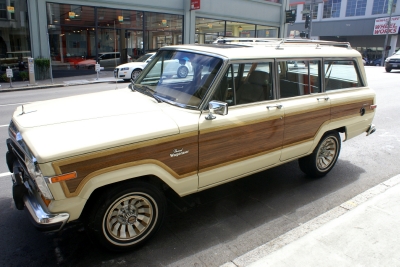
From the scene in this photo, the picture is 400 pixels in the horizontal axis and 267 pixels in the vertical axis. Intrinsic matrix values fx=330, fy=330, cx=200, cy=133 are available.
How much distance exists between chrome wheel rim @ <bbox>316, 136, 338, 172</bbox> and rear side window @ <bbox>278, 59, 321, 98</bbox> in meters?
0.85

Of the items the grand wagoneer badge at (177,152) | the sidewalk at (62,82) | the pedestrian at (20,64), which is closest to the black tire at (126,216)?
the grand wagoneer badge at (177,152)

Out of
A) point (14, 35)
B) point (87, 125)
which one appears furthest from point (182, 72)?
point (14, 35)

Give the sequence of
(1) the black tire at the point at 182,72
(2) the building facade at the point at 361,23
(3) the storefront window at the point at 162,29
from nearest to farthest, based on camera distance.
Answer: (1) the black tire at the point at 182,72
(3) the storefront window at the point at 162,29
(2) the building facade at the point at 361,23

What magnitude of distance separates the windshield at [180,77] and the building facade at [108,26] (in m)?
15.7

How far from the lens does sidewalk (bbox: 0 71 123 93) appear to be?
15.2m

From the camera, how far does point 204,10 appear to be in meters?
23.7

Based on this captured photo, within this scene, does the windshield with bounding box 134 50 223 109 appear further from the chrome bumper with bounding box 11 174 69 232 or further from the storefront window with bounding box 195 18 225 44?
the storefront window with bounding box 195 18 225 44

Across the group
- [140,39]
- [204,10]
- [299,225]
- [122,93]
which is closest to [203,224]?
[299,225]

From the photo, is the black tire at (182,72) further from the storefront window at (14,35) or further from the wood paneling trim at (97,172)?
the storefront window at (14,35)

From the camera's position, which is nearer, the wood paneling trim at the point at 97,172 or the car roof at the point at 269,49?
the wood paneling trim at the point at 97,172

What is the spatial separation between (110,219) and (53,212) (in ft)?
1.77

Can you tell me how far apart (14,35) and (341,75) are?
57.1 feet

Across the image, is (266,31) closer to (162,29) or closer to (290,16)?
(290,16)

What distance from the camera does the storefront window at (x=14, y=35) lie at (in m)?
16.8
